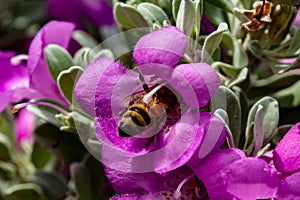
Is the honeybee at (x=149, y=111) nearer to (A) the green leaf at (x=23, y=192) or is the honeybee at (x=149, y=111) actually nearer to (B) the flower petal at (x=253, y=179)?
(B) the flower petal at (x=253, y=179)

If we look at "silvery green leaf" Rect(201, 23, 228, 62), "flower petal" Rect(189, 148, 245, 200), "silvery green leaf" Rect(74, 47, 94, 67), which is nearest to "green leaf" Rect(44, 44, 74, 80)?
"silvery green leaf" Rect(74, 47, 94, 67)

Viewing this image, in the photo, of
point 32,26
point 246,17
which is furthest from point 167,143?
point 32,26

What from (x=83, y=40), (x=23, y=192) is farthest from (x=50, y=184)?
(x=83, y=40)

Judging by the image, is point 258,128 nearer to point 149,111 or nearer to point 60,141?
point 149,111

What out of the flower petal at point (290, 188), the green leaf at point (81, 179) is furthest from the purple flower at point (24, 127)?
the flower petal at point (290, 188)

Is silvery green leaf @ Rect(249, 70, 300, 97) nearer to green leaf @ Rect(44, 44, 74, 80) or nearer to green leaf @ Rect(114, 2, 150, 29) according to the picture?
green leaf @ Rect(114, 2, 150, 29)

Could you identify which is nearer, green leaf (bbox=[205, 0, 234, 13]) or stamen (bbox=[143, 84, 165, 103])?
stamen (bbox=[143, 84, 165, 103])

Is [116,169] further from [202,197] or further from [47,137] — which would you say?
[47,137]
